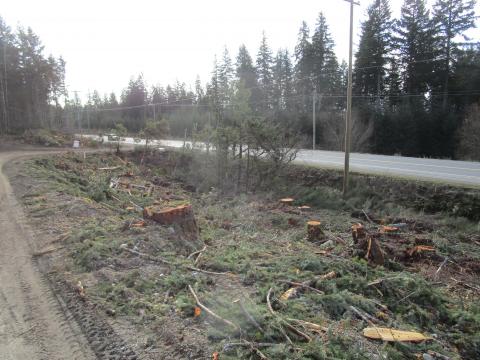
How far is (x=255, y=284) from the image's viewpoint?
16.1 feet

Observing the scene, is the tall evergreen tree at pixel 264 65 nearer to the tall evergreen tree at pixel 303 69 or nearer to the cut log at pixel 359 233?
the tall evergreen tree at pixel 303 69

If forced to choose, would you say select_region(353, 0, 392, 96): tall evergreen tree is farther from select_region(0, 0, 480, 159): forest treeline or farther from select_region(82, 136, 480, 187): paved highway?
select_region(82, 136, 480, 187): paved highway

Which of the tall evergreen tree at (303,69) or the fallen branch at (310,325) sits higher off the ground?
the tall evergreen tree at (303,69)

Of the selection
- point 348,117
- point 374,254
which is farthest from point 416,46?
point 374,254

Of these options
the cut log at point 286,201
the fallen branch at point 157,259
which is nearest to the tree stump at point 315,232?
the fallen branch at point 157,259

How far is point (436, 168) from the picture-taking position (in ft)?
51.5

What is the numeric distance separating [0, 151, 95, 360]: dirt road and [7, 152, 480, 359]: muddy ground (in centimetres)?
16

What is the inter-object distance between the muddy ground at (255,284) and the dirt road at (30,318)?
162 mm

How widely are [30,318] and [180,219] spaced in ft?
12.5

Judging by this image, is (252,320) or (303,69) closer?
(252,320)

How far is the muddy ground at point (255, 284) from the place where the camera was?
349 cm

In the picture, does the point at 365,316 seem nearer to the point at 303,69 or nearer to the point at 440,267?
the point at 440,267

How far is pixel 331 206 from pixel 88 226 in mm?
8975

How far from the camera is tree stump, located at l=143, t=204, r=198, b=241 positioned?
7.46m
